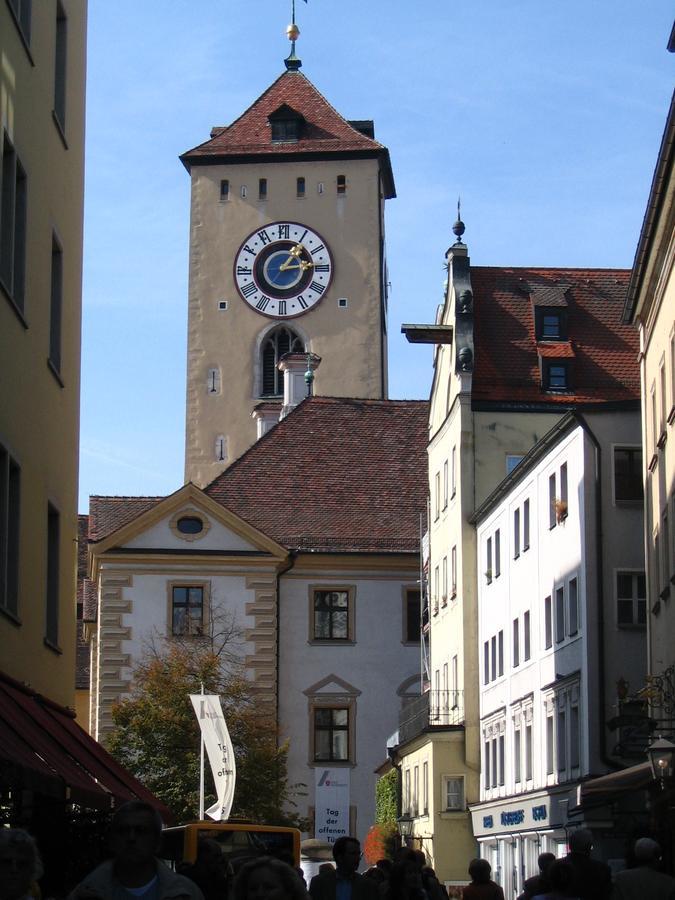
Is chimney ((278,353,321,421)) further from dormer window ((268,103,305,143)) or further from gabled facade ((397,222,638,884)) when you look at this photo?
gabled facade ((397,222,638,884))

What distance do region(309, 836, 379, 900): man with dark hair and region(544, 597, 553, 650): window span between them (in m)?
26.4

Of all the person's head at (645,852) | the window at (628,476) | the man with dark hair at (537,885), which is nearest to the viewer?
the person's head at (645,852)

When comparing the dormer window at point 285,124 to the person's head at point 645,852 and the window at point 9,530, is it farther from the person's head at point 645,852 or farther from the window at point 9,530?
the person's head at point 645,852

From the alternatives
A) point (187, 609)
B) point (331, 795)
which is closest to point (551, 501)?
point (331, 795)

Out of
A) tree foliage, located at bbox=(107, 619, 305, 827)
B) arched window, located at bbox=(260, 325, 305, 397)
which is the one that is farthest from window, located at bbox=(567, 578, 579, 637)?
arched window, located at bbox=(260, 325, 305, 397)

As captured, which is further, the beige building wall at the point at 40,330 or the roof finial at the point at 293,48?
the roof finial at the point at 293,48

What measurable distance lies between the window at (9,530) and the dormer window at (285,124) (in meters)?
69.6

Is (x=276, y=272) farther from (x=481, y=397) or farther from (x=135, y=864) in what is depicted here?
(x=135, y=864)

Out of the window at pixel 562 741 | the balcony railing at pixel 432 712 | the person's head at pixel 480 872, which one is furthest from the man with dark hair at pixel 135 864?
the balcony railing at pixel 432 712

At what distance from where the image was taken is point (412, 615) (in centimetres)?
5891

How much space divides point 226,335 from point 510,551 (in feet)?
135

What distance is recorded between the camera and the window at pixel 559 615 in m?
39.8

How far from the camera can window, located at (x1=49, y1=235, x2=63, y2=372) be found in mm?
22672

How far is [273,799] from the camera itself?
50.2 meters
